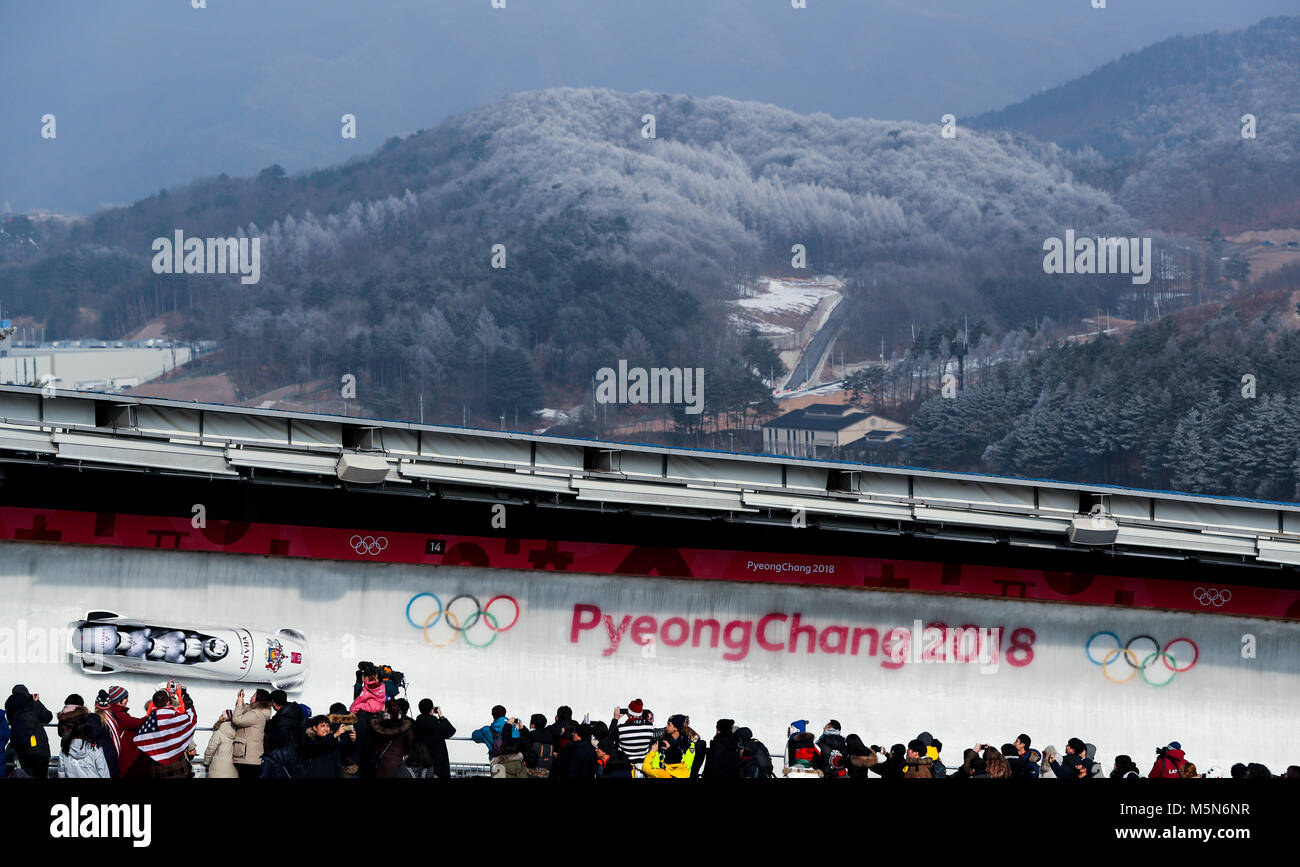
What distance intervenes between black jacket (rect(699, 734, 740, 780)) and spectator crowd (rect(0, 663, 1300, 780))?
0.01 meters

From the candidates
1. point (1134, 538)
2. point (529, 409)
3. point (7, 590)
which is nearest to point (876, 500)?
point (1134, 538)

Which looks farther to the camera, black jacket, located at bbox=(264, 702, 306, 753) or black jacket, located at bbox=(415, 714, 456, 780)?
black jacket, located at bbox=(415, 714, 456, 780)

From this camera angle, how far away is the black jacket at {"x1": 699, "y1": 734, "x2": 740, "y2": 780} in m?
11.8

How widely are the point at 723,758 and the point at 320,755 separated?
10.6 ft

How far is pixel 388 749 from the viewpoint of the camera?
11.1 m

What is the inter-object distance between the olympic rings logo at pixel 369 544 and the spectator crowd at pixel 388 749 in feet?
11.1

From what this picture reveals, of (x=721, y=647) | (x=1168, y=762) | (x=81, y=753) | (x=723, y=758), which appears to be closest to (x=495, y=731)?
(x=723, y=758)

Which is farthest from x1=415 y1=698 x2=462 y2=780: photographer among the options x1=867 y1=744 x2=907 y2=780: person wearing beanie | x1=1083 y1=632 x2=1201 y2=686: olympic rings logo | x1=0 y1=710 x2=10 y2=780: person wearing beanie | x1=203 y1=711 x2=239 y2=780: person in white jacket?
x1=1083 y1=632 x2=1201 y2=686: olympic rings logo

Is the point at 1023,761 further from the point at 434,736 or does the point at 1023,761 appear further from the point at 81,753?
the point at 81,753

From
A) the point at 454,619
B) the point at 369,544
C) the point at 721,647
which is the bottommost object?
the point at 721,647

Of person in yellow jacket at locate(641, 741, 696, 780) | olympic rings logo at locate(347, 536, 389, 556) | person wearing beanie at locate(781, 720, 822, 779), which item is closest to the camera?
person in yellow jacket at locate(641, 741, 696, 780)

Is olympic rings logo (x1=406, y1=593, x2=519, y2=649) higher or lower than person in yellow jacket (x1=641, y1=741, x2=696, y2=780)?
higher

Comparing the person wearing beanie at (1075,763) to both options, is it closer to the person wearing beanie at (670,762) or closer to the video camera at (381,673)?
the person wearing beanie at (670,762)

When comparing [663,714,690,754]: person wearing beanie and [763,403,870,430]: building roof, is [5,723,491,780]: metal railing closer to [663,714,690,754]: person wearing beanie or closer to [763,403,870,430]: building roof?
[663,714,690,754]: person wearing beanie
